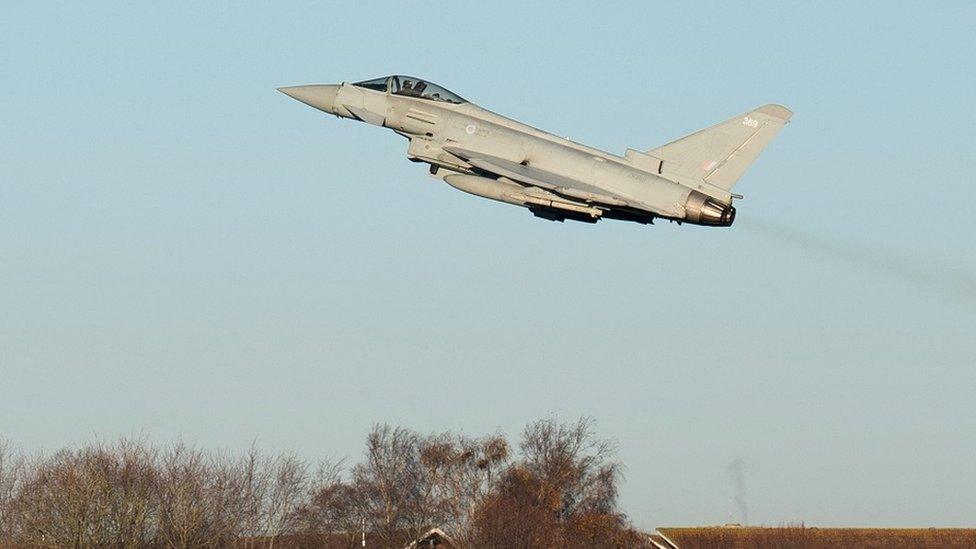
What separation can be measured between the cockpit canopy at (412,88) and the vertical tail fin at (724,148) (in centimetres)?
555

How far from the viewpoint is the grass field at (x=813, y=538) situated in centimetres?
7606

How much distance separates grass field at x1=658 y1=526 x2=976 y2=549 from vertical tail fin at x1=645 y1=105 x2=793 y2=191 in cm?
2743

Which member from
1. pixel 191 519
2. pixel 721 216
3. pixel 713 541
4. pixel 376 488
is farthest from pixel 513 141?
pixel 376 488

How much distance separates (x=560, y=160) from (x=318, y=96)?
682 cm

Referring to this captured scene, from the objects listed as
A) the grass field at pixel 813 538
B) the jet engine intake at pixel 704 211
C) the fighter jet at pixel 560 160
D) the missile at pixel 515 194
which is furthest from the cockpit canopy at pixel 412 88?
the grass field at pixel 813 538

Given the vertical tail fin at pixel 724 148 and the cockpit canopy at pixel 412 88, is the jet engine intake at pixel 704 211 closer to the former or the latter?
the vertical tail fin at pixel 724 148

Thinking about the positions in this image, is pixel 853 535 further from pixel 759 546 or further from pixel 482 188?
pixel 482 188

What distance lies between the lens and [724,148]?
51500 mm

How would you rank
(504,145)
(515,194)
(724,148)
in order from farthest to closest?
(504,145) < (724,148) < (515,194)

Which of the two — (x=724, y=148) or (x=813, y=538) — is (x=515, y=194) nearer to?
(x=724, y=148)

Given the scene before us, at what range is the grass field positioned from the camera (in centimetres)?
7606

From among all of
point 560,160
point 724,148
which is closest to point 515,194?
point 560,160

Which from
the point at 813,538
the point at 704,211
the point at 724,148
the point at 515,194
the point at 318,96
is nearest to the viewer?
the point at 704,211

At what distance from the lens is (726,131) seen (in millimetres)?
51812
